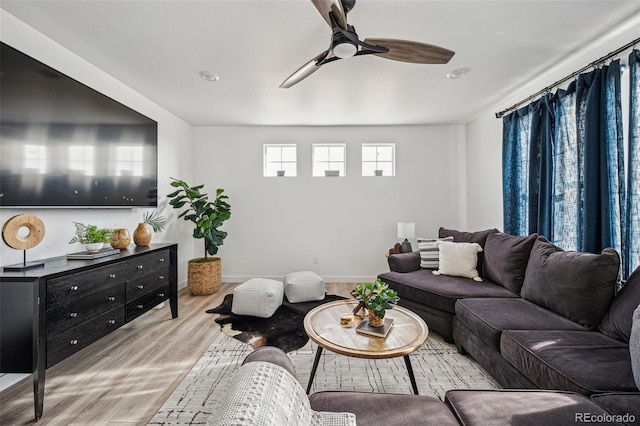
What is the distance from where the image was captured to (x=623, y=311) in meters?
1.67

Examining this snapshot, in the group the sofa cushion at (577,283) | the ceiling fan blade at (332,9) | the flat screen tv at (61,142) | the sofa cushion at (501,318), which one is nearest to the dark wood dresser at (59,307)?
the flat screen tv at (61,142)

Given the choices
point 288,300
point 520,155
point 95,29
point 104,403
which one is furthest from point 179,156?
point 520,155

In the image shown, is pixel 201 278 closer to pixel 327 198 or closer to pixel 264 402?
pixel 327 198

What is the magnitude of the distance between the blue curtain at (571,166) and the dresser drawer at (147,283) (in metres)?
3.79

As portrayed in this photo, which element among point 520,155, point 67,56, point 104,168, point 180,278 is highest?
point 67,56

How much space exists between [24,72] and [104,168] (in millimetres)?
880

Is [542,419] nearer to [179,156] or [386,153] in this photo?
[386,153]

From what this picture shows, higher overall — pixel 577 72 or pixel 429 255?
pixel 577 72

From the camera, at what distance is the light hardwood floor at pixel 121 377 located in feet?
5.59

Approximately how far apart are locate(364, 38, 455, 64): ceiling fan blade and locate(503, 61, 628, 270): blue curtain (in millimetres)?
1316

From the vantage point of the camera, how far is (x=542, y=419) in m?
1.05

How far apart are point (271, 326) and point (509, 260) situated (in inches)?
95.1

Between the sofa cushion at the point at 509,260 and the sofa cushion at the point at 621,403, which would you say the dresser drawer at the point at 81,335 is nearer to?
the sofa cushion at the point at 621,403

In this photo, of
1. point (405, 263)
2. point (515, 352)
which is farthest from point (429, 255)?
point (515, 352)
